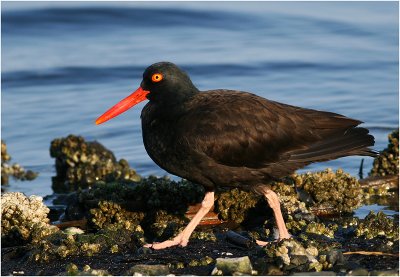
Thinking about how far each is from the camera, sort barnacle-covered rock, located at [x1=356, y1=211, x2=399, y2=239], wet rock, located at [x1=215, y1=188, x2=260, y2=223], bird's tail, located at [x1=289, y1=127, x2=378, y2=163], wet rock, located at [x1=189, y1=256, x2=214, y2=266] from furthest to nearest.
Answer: wet rock, located at [x1=215, y1=188, x2=260, y2=223], bird's tail, located at [x1=289, y1=127, x2=378, y2=163], barnacle-covered rock, located at [x1=356, y1=211, x2=399, y2=239], wet rock, located at [x1=189, y1=256, x2=214, y2=266]

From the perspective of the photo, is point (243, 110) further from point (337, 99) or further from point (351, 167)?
point (337, 99)

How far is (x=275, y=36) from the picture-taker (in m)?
15.4

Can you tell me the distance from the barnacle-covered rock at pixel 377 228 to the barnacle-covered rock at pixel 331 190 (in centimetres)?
100

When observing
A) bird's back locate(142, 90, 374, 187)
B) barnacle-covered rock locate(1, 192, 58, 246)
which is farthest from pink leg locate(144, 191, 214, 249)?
barnacle-covered rock locate(1, 192, 58, 246)

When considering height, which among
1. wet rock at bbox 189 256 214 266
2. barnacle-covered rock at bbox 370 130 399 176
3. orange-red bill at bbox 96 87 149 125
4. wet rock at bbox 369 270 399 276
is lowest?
wet rock at bbox 189 256 214 266

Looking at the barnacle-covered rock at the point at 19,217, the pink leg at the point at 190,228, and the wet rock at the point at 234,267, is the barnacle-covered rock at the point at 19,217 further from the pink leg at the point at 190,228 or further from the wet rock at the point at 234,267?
the wet rock at the point at 234,267

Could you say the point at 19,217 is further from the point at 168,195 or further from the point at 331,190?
the point at 331,190

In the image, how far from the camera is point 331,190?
24.6ft

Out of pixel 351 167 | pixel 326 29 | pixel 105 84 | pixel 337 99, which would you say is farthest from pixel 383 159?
pixel 326 29

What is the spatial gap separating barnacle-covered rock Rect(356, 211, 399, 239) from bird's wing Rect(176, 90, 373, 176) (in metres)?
0.61

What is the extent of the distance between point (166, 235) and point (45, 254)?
114cm

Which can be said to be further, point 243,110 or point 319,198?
point 319,198

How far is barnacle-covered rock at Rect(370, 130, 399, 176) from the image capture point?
27.9 feet

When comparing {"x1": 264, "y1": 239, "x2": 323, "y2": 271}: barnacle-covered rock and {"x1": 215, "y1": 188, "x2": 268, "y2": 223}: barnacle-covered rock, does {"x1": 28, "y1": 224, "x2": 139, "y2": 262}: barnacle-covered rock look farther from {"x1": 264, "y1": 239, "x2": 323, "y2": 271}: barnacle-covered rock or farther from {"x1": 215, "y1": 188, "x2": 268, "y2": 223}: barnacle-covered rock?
{"x1": 264, "y1": 239, "x2": 323, "y2": 271}: barnacle-covered rock
